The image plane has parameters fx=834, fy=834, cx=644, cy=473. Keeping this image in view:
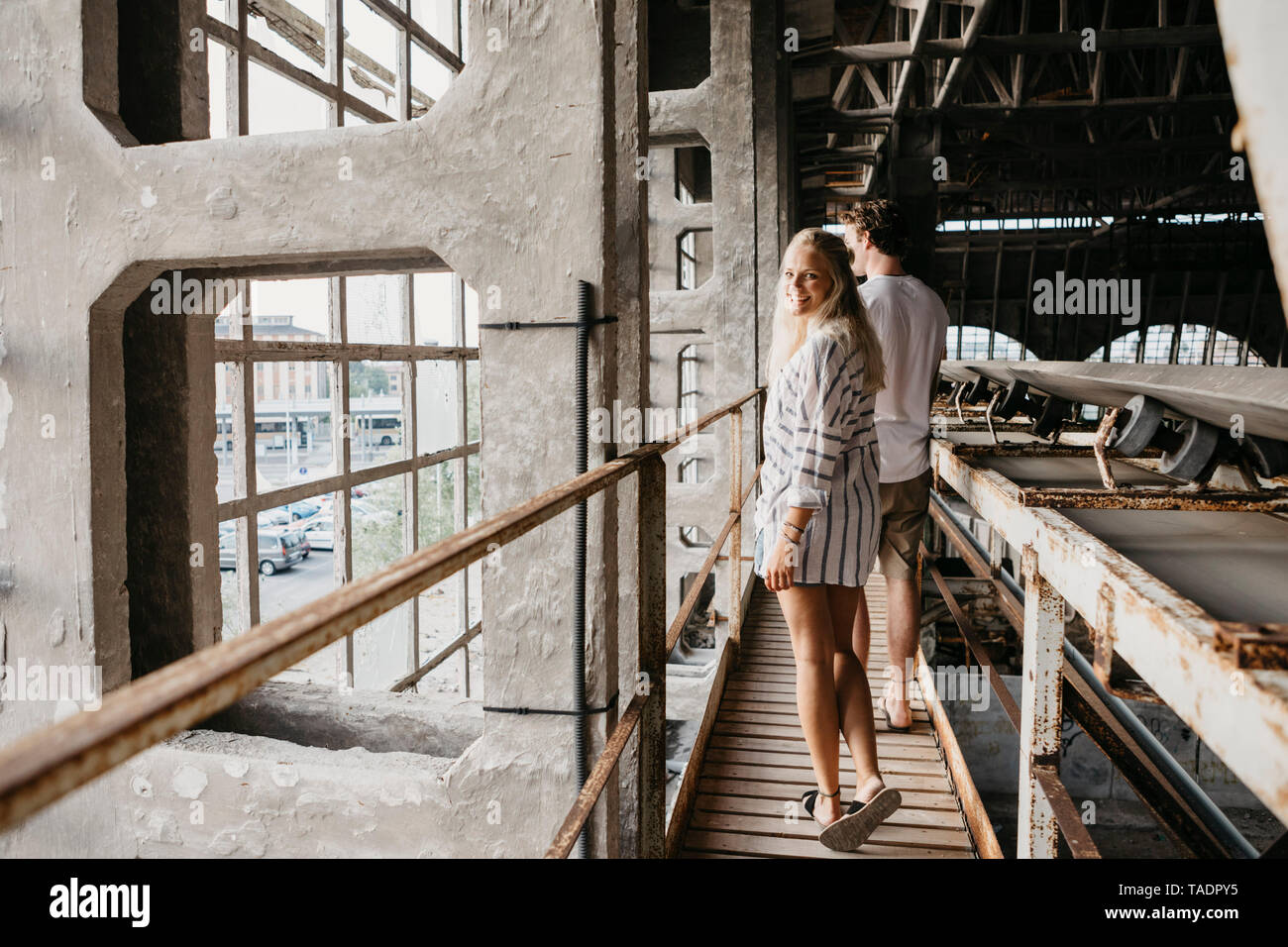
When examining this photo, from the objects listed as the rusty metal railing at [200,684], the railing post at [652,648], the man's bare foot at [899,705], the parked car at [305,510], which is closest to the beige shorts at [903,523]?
the man's bare foot at [899,705]

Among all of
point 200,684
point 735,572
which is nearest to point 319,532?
point 735,572

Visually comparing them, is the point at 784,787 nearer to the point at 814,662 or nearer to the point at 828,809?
the point at 828,809

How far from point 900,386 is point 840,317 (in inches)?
36.8

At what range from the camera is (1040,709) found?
2.18m

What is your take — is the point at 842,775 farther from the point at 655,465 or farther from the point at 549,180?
the point at 549,180

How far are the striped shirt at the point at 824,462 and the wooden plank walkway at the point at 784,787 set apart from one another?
42.6 inches

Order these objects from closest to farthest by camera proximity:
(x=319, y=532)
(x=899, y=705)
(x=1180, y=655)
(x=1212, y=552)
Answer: (x=1180, y=655)
(x=1212, y=552)
(x=899, y=705)
(x=319, y=532)

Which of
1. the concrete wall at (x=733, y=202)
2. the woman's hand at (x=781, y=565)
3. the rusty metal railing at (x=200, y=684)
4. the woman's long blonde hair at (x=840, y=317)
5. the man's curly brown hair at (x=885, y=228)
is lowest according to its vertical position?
the woman's hand at (x=781, y=565)

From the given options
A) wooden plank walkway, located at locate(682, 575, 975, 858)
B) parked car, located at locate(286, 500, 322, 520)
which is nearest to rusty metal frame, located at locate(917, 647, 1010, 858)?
wooden plank walkway, located at locate(682, 575, 975, 858)

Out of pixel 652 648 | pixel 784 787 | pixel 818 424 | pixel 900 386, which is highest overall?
pixel 900 386

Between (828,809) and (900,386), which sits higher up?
(900,386)

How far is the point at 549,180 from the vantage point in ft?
9.93

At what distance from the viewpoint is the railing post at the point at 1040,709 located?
2.13m

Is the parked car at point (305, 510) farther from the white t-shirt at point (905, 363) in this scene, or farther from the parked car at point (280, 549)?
the white t-shirt at point (905, 363)
